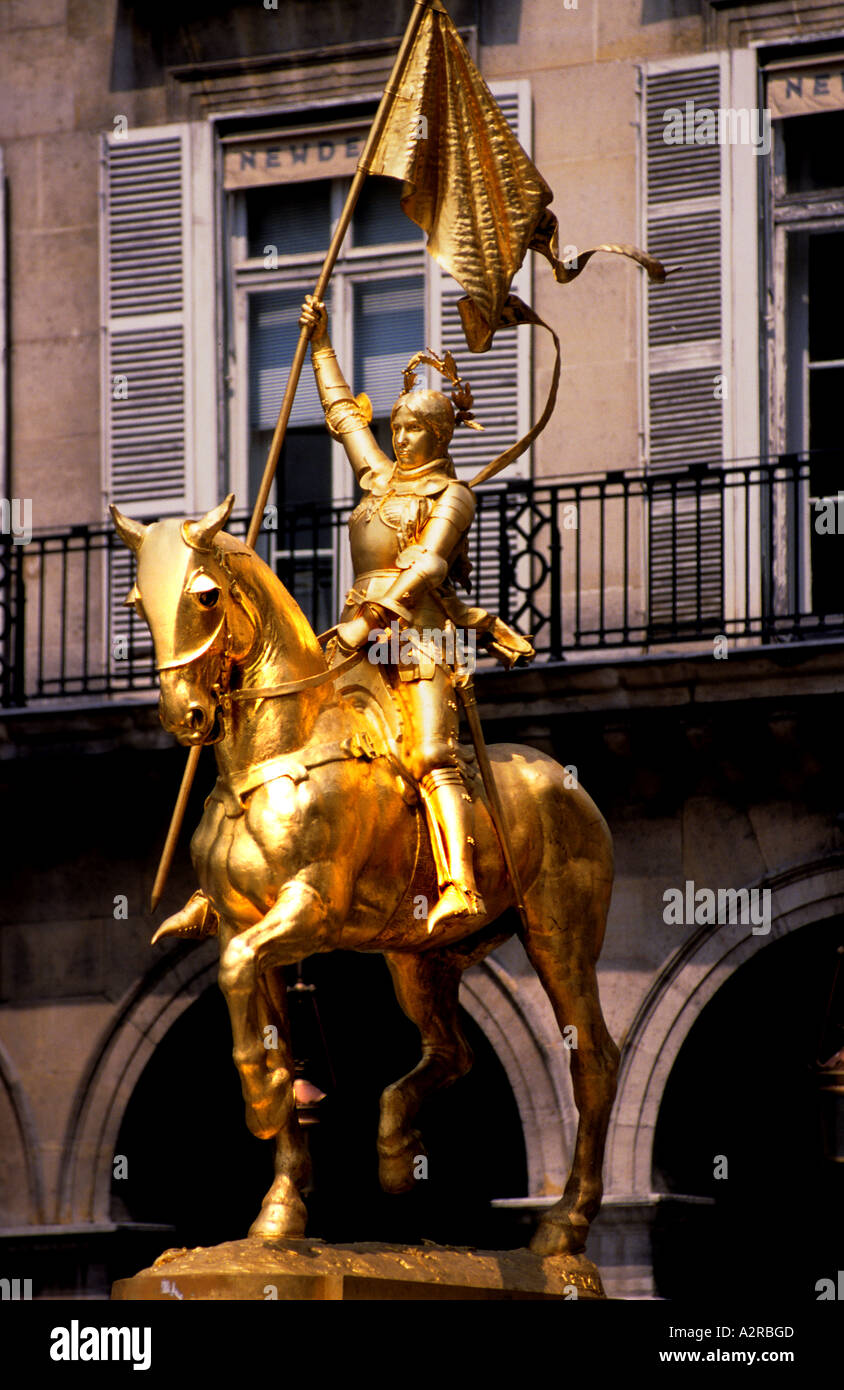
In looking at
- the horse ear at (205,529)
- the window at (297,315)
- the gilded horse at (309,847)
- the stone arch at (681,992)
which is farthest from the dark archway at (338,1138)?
the horse ear at (205,529)

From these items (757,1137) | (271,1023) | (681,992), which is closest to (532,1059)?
(681,992)

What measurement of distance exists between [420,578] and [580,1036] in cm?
160

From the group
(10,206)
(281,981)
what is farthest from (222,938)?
(10,206)

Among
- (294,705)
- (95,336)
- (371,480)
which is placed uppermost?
(95,336)

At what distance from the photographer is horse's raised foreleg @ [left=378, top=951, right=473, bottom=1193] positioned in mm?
10312

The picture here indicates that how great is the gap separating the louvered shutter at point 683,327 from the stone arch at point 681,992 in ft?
5.14

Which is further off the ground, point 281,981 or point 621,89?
point 621,89

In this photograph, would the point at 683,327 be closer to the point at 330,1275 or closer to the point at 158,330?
the point at 158,330

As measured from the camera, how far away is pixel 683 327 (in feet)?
52.9

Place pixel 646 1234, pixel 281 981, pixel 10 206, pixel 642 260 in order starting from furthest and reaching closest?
pixel 10 206, pixel 646 1234, pixel 642 260, pixel 281 981

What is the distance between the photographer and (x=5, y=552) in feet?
54.7
